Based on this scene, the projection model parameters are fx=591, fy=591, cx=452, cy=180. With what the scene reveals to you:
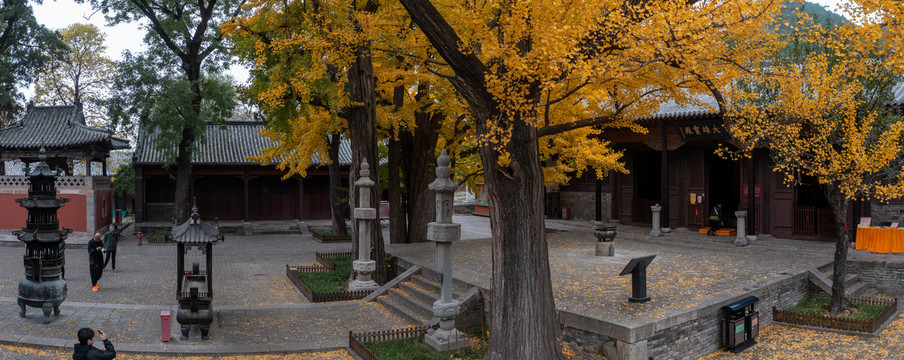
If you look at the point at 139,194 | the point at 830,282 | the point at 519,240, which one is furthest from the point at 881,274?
the point at 139,194

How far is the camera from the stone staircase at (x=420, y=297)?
1080 cm

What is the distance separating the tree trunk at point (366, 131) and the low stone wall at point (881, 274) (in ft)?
38.2

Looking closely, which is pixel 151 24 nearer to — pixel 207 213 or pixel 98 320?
pixel 207 213

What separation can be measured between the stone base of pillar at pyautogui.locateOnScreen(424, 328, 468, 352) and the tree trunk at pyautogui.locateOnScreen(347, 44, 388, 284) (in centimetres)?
482

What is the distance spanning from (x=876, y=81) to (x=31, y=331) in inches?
655

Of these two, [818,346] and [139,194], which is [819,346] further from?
[139,194]

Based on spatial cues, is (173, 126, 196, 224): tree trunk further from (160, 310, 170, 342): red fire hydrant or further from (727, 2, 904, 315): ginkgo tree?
(727, 2, 904, 315): ginkgo tree

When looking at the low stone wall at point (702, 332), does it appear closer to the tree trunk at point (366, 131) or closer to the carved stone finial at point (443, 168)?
the carved stone finial at point (443, 168)

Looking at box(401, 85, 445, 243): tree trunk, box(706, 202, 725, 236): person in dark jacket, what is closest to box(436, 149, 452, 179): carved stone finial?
box(401, 85, 445, 243): tree trunk

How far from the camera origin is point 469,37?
26.9ft

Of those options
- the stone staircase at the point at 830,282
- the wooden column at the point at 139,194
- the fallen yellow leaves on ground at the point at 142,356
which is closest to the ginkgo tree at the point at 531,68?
the fallen yellow leaves on ground at the point at 142,356

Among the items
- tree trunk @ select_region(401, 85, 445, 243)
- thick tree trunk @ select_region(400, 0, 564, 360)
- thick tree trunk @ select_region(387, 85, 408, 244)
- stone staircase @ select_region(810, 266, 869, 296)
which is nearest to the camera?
thick tree trunk @ select_region(400, 0, 564, 360)

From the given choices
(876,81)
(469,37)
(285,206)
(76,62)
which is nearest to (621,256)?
(876,81)

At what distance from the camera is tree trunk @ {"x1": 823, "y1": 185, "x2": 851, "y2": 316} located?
11500mm
